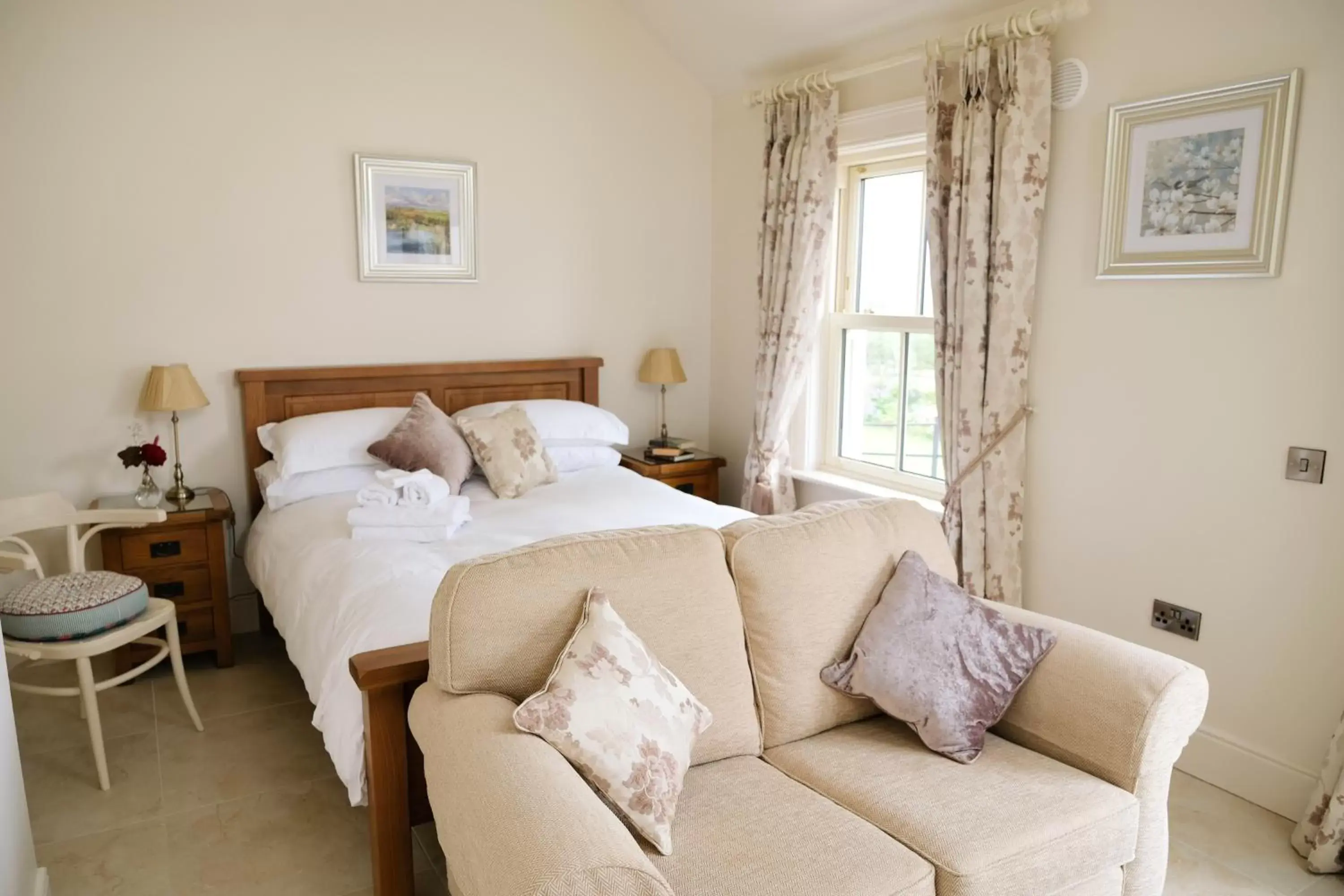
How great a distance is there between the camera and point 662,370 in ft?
14.9

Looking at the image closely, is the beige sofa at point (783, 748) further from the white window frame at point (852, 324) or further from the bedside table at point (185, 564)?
the bedside table at point (185, 564)

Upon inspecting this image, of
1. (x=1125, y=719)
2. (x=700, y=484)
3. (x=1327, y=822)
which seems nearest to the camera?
(x=1125, y=719)

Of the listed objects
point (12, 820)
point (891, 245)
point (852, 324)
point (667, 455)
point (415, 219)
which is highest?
point (415, 219)

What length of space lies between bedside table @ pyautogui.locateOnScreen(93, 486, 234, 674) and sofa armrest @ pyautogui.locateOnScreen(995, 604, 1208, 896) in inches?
114

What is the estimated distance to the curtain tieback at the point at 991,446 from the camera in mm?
3188

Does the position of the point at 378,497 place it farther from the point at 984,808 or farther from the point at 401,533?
the point at 984,808

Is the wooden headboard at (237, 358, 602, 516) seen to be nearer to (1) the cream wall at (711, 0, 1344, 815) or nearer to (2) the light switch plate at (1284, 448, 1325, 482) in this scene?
(1) the cream wall at (711, 0, 1344, 815)

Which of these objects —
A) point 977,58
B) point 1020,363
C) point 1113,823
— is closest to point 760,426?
point 1020,363

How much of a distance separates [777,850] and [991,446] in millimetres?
2006

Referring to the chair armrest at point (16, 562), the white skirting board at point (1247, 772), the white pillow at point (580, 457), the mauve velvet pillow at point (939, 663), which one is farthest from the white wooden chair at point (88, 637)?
the white skirting board at point (1247, 772)

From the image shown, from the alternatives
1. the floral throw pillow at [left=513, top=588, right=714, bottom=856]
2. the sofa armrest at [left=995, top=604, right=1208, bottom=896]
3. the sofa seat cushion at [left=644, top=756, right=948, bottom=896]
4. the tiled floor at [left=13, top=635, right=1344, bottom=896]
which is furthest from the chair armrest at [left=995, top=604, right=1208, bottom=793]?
the floral throw pillow at [left=513, top=588, right=714, bottom=856]

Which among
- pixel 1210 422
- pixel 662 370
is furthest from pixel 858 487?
pixel 1210 422

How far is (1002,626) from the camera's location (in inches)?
83.7

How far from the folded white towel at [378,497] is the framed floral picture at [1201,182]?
2.41 meters
